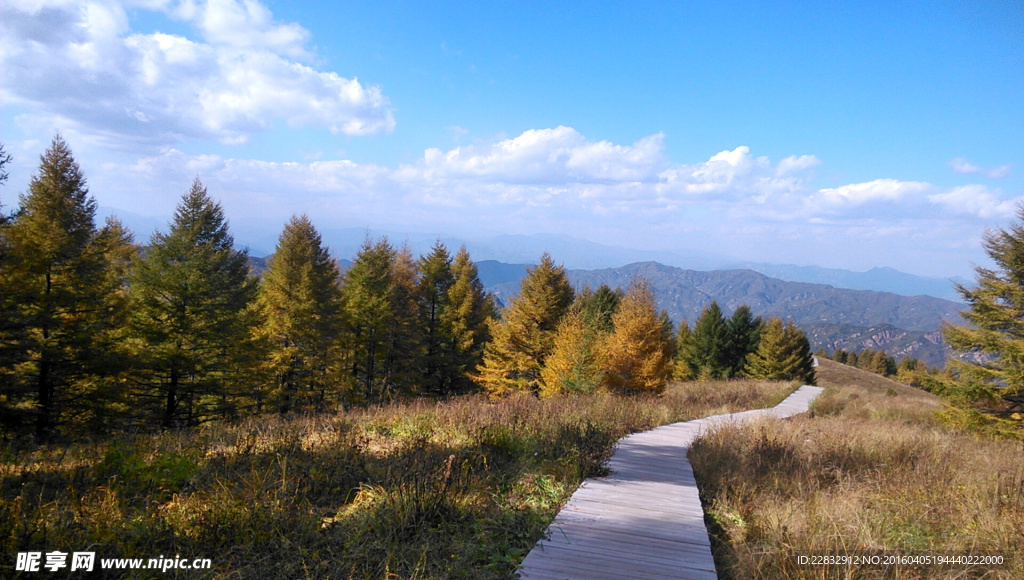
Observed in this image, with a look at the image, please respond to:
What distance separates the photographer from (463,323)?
101 feet

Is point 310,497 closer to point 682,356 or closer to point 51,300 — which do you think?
point 51,300

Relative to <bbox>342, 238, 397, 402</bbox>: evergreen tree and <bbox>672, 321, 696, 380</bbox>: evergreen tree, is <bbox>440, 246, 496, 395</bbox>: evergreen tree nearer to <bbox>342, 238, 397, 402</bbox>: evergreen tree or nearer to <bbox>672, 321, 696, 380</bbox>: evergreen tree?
<bbox>342, 238, 397, 402</bbox>: evergreen tree

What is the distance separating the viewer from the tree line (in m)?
14.5

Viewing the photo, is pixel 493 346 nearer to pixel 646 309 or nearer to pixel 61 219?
pixel 646 309

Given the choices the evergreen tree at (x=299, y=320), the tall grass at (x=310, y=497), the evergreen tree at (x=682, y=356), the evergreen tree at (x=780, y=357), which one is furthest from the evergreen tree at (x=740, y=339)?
the tall grass at (x=310, y=497)

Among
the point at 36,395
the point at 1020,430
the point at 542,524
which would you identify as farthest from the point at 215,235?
the point at 1020,430

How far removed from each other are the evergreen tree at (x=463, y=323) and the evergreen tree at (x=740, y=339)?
27025 mm

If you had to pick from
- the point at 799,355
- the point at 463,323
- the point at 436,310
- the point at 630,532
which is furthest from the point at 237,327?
the point at 799,355

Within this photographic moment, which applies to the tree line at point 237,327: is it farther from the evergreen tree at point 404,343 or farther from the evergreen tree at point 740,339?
the evergreen tree at point 740,339

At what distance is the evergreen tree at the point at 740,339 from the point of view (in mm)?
47188

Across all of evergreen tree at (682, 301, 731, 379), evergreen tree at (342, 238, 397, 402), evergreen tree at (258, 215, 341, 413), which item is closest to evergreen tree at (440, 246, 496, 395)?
evergreen tree at (342, 238, 397, 402)

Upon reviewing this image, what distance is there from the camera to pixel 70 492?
4.50m

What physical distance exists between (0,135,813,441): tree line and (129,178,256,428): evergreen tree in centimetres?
6

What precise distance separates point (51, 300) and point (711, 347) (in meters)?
46.0
